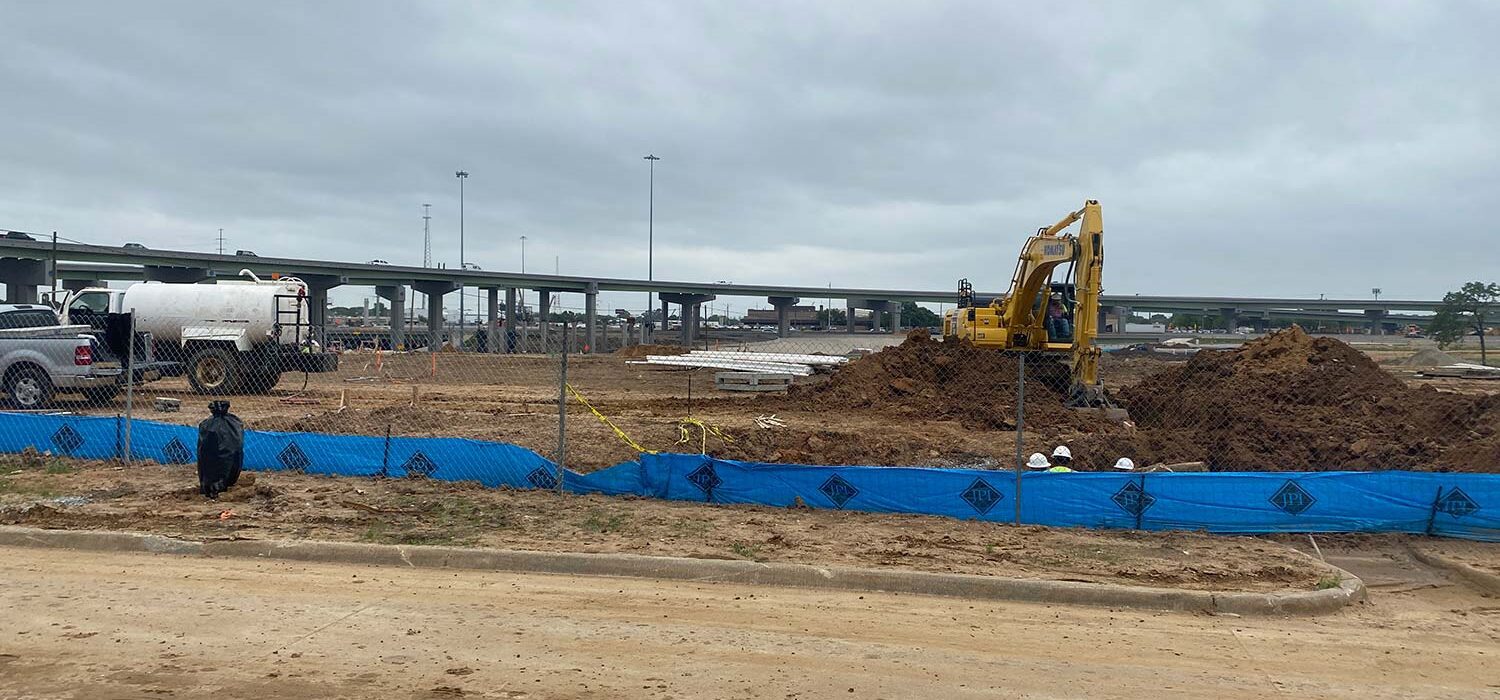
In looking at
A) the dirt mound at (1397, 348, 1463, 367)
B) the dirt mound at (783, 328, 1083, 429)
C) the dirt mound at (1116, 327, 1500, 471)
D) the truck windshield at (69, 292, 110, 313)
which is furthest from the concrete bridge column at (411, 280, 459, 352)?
the dirt mound at (1397, 348, 1463, 367)

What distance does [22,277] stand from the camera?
151ft

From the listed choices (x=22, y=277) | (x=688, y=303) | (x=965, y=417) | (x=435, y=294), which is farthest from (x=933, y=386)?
(x=688, y=303)

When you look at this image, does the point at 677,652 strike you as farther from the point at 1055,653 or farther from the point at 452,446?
the point at 452,446

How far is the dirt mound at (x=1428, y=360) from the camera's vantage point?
4184 centimetres

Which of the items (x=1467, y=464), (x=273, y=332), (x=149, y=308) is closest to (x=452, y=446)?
(x=1467, y=464)

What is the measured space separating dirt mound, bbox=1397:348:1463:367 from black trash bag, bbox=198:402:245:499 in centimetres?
4694

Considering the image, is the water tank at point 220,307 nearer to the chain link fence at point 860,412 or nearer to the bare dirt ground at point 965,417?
the chain link fence at point 860,412

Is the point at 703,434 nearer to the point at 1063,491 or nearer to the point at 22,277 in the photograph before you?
the point at 1063,491

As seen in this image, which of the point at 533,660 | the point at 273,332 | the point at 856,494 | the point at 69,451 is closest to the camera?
the point at 533,660

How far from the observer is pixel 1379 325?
10125 centimetres

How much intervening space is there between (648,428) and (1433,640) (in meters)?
11.4

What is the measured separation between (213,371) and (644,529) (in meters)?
17.0

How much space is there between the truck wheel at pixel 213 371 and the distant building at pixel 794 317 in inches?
3789

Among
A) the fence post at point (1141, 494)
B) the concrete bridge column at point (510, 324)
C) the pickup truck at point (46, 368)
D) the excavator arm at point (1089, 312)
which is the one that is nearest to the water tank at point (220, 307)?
the pickup truck at point (46, 368)
